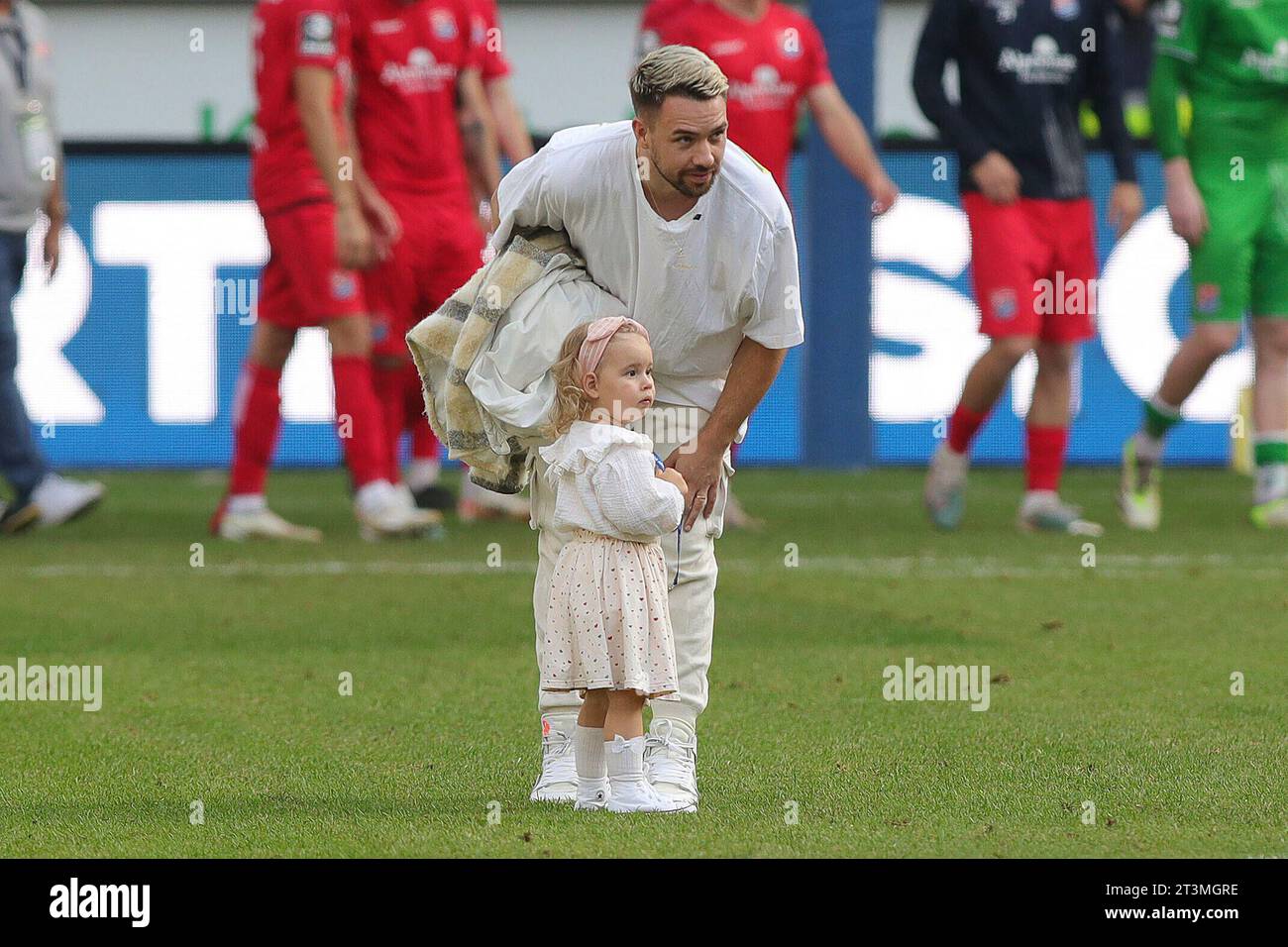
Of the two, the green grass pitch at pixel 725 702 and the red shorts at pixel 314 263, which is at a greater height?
the red shorts at pixel 314 263

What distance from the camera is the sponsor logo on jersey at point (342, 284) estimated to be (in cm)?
839

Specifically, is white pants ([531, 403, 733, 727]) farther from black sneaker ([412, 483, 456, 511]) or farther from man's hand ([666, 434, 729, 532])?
black sneaker ([412, 483, 456, 511])

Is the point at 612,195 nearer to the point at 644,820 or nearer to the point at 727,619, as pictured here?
the point at 644,820

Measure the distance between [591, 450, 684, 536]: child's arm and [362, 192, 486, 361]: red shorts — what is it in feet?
16.3

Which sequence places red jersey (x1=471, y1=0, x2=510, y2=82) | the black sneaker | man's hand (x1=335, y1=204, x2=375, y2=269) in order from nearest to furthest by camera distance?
man's hand (x1=335, y1=204, x2=375, y2=269) < red jersey (x1=471, y1=0, x2=510, y2=82) < the black sneaker

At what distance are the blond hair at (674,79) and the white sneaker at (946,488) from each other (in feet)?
16.7

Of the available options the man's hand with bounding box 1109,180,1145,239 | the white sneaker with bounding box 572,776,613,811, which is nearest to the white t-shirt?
the white sneaker with bounding box 572,776,613,811

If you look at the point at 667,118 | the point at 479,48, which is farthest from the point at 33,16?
the point at 667,118

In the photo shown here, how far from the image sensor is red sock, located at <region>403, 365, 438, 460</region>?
9477 millimetres

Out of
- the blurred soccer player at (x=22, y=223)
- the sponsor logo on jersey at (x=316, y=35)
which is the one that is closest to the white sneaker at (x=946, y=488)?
the sponsor logo on jersey at (x=316, y=35)

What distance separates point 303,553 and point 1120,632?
10.8 ft

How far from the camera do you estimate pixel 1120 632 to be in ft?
20.6

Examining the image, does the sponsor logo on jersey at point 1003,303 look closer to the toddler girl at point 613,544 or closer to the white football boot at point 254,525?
the white football boot at point 254,525

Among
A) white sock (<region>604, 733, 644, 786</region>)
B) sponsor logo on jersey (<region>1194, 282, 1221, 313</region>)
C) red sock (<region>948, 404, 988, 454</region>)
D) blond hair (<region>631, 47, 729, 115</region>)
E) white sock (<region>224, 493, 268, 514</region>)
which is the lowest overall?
white sock (<region>604, 733, 644, 786</region>)
